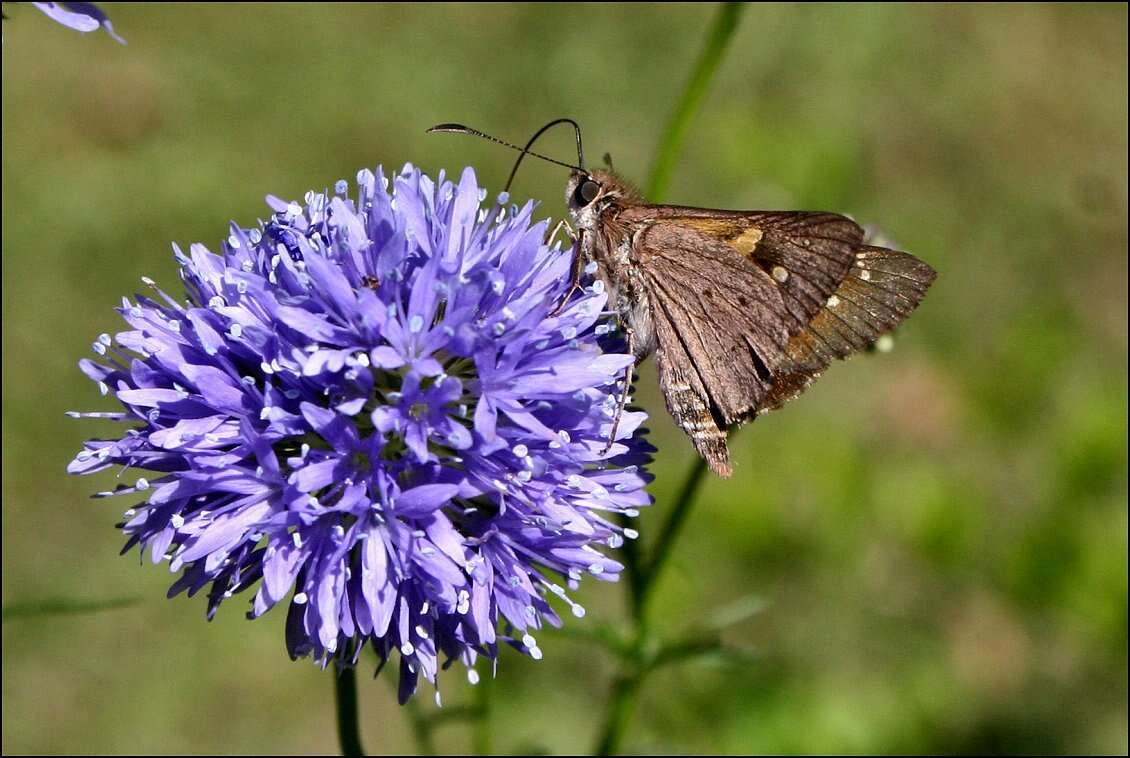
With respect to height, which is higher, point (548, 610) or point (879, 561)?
point (548, 610)

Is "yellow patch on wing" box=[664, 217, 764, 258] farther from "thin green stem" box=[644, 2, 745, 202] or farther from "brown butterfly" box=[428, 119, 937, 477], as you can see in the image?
"thin green stem" box=[644, 2, 745, 202]

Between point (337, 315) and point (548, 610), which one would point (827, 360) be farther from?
point (337, 315)

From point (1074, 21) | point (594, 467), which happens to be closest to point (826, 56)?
point (1074, 21)

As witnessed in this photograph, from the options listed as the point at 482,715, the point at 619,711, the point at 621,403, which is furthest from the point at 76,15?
the point at 619,711

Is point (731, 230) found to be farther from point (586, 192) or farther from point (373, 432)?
point (373, 432)

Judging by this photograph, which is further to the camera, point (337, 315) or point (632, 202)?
point (632, 202)

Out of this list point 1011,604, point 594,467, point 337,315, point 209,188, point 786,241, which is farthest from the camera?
point 209,188

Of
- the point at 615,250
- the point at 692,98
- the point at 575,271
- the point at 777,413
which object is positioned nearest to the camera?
the point at 575,271
